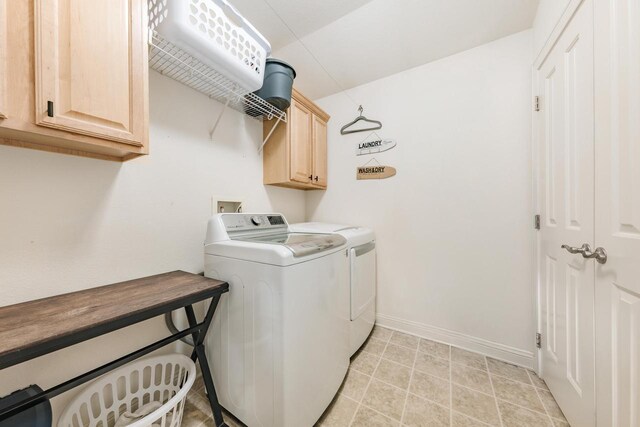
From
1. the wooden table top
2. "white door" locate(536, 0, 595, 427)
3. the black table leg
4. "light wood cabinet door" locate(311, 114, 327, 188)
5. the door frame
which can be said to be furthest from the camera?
"light wood cabinet door" locate(311, 114, 327, 188)

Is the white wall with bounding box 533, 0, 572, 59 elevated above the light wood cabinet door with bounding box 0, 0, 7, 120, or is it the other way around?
the white wall with bounding box 533, 0, 572, 59

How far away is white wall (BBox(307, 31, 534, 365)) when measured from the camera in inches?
64.3

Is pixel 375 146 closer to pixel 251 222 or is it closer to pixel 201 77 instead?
pixel 251 222

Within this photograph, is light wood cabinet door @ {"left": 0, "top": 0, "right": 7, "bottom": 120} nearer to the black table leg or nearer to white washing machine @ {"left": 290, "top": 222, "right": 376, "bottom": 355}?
the black table leg

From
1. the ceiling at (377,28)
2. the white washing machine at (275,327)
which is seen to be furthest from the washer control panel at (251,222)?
the ceiling at (377,28)

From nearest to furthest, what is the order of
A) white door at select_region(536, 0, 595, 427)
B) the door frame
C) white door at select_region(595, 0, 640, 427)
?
white door at select_region(595, 0, 640, 427)
white door at select_region(536, 0, 595, 427)
the door frame

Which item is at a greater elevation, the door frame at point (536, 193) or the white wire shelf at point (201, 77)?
the white wire shelf at point (201, 77)

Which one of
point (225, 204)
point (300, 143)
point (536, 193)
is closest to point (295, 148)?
point (300, 143)

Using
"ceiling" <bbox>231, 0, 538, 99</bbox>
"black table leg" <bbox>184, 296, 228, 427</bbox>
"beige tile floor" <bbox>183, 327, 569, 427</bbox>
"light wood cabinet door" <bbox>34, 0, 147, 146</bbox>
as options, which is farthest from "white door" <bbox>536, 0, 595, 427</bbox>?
"light wood cabinet door" <bbox>34, 0, 147, 146</bbox>

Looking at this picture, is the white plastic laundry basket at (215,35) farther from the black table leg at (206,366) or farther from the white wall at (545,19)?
the white wall at (545,19)

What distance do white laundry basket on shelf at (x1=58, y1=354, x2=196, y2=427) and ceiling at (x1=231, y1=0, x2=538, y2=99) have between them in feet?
7.15

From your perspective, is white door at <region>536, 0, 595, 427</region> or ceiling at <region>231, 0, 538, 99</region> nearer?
white door at <region>536, 0, 595, 427</region>

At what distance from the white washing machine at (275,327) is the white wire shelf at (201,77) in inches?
32.0

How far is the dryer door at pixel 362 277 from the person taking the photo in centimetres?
162
